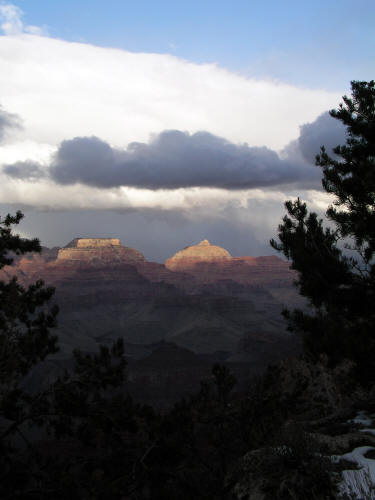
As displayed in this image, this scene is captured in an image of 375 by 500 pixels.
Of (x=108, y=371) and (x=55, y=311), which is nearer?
(x=108, y=371)

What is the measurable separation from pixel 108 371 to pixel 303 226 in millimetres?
8137

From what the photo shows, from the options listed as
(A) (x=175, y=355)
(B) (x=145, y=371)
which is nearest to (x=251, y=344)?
(A) (x=175, y=355)

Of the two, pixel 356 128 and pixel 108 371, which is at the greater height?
pixel 356 128

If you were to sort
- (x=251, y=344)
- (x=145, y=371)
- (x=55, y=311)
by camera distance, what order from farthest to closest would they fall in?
(x=251, y=344) → (x=145, y=371) → (x=55, y=311)

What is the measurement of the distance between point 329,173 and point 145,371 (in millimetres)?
101938

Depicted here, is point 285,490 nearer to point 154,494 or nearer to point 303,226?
point 154,494

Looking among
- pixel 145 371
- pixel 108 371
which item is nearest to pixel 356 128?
pixel 108 371

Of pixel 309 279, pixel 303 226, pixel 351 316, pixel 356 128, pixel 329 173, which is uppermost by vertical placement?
pixel 356 128

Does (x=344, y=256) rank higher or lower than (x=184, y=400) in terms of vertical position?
higher

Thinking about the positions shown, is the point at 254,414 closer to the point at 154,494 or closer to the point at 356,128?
the point at 154,494

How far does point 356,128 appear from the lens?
14.4 meters

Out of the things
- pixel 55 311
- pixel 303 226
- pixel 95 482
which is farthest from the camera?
pixel 55 311

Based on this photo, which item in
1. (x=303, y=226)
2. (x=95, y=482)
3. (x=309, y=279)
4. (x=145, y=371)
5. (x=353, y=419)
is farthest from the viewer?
(x=145, y=371)

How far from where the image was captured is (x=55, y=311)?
16078 mm
